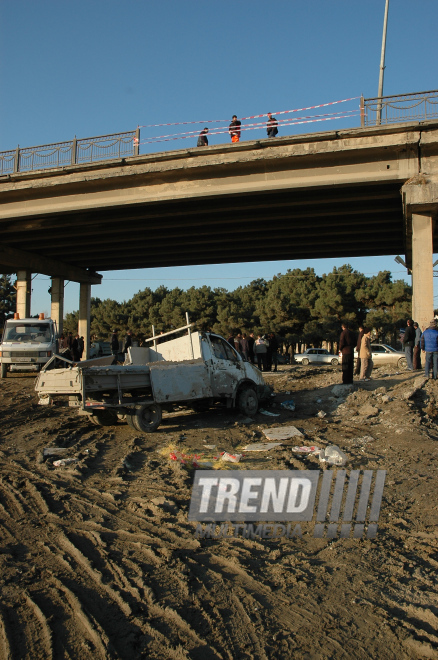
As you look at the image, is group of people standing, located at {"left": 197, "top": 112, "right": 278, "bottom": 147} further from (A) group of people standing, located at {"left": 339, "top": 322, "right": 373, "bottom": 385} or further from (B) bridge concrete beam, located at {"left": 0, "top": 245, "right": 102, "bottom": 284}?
(B) bridge concrete beam, located at {"left": 0, "top": 245, "right": 102, "bottom": 284}

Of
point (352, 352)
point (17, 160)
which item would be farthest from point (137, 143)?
point (352, 352)

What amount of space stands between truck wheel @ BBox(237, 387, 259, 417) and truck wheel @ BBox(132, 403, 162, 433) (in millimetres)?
2279

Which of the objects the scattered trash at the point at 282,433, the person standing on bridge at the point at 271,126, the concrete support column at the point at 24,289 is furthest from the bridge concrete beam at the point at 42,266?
the scattered trash at the point at 282,433

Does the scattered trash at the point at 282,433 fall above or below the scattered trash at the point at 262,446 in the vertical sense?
above

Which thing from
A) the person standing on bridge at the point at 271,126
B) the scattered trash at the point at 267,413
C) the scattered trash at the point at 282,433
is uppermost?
the person standing on bridge at the point at 271,126

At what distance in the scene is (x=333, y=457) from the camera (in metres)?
7.23

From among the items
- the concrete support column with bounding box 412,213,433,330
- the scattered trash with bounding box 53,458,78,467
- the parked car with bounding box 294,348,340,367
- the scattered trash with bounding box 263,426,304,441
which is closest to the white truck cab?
the scattered trash with bounding box 263,426,304,441

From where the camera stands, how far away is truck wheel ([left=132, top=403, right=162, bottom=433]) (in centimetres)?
955

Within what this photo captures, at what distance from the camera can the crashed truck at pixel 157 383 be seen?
9047 mm

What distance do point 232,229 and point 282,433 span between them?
15.5 m

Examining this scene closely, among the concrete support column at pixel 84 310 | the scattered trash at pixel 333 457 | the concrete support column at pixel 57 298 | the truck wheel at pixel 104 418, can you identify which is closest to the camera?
the scattered trash at pixel 333 457

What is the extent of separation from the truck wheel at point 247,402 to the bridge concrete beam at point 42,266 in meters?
21.9

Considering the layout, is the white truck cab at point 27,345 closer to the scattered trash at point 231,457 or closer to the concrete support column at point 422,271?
the scattered trash at point 231,457

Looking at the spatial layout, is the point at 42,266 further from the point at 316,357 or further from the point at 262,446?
the point at 262,446
